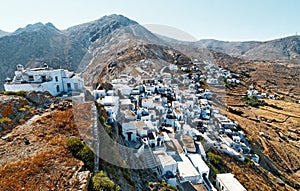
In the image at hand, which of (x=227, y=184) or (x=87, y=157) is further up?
(x=87, y=157)

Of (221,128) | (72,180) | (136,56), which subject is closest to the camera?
(72,180)

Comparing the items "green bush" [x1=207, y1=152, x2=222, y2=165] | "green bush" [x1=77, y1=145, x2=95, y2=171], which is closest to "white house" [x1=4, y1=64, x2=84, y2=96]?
"green bush" [x1=77, y1=145, x2=95, y2=171]

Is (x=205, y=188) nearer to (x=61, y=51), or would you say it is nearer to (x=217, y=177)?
(x=217, y=177)

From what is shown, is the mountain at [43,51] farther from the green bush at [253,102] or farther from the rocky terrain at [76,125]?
the green bush at [253,102]

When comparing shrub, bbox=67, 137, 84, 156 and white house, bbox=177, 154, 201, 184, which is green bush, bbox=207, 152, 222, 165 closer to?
white house, bbox=177, 154, 201, 184

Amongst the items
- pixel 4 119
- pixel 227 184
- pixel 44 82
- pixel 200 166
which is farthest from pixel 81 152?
pixel 227 184

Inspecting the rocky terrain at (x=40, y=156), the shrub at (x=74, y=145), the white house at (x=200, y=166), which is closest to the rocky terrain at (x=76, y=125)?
the rocky terrain at (x=40, y=156)

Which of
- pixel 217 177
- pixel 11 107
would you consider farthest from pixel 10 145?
pixel 217 177

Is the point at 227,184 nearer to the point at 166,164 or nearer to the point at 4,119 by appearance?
the point at 166,164
